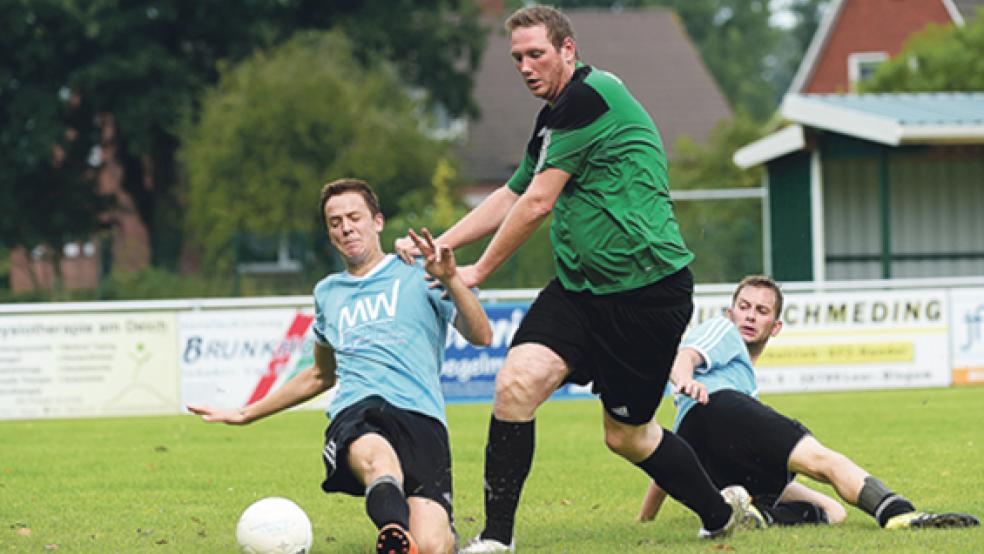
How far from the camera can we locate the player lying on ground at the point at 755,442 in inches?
277

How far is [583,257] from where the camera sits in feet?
20.8

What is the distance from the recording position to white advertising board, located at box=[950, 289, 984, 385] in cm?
1762

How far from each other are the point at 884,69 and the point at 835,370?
14.6 m

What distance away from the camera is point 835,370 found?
58.0ft

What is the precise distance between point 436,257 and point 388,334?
0.74m

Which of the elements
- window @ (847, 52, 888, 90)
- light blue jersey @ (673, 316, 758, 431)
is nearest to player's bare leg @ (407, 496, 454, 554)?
light blue jersey @ (673, 316, 758, 431)

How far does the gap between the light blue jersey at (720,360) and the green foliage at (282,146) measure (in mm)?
24311

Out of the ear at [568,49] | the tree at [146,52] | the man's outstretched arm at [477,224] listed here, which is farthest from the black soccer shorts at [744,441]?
the tree at [146,52]

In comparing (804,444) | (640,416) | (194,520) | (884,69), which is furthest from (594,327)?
(884,69)

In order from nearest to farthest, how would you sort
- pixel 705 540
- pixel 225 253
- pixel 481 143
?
pixel 705 540 < pixel 225 253 < pixel 481 143

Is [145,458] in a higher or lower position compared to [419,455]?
lower

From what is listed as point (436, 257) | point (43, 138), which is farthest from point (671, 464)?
point (43, 138)

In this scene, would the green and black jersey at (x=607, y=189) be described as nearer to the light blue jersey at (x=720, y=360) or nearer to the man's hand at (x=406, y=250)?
the man's hand at (x=406, y=250)

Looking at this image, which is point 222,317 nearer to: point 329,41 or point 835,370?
point 835,370
